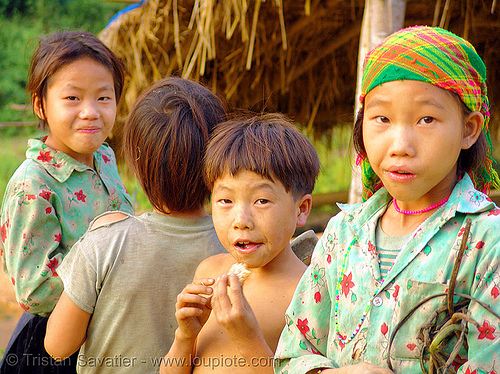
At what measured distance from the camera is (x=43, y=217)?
76.8 inches

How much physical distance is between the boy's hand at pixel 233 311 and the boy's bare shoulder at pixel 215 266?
9.3 inches

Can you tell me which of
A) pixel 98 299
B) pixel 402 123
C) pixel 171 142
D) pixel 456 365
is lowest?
pixel 98 299

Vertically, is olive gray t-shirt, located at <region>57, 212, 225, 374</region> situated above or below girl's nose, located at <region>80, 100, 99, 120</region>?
below

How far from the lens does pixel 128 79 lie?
427 centimetres

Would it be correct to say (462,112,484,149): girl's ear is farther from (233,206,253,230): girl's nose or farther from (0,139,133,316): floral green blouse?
(0,139,133,316): floral green blouse

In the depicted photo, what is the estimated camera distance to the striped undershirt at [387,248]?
1.28 metres

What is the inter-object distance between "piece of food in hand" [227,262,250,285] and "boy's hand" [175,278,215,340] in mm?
123

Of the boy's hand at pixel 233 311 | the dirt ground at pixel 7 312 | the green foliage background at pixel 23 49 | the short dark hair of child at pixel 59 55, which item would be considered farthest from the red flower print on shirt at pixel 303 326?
the green foliage background at pixel 23 49

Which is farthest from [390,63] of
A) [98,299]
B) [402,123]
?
[98,299]

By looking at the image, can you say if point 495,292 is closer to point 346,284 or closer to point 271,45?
point 346,284

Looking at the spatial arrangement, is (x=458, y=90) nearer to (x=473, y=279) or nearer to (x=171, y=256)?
(x=473, y=279)

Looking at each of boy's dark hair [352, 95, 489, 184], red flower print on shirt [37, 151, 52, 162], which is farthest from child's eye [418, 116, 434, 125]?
red flower print on shirt [37, 151, 52, 162]

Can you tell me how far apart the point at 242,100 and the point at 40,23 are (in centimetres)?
848

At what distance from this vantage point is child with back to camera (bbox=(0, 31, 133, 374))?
1.92 meters
